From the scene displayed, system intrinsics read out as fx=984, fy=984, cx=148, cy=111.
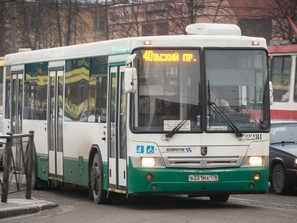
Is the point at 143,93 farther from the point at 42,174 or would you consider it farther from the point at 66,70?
the point at 42,174

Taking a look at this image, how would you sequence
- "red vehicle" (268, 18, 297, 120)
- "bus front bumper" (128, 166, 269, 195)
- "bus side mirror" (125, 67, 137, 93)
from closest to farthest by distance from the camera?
"bus side mirror" (125, 67, 137, 93) < "bus front bumper" (128, 166, 269, 195) < "red vehicle" (268, 18, 297, 120)

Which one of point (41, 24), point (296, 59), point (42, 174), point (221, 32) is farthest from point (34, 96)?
point (41, 24)

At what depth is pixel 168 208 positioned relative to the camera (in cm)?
1490

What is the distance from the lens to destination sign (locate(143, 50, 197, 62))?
47.8ft

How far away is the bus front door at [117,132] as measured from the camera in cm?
1484

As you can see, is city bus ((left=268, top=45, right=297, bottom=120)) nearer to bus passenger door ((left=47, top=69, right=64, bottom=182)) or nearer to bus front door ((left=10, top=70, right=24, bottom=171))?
bus front door ((left=10, top=70, right=24, bottom=171))

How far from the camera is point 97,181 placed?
1595 cm

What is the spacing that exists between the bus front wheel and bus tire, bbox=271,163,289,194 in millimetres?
4024

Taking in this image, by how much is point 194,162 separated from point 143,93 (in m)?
1.26

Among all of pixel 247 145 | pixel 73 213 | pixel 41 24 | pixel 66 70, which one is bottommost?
pixel 73 213

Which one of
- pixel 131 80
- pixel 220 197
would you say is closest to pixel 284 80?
pixel 220 197

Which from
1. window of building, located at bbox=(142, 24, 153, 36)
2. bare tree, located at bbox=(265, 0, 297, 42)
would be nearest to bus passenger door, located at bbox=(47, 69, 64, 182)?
bare tree, located at bbox=(265, 0, 297, 42)

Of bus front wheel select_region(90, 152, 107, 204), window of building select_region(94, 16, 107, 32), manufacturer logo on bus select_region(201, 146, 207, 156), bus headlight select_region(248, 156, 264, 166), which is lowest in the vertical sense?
bus front wheel select_region(90, 152, 107, 204)

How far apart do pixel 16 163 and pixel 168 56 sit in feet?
10.3
